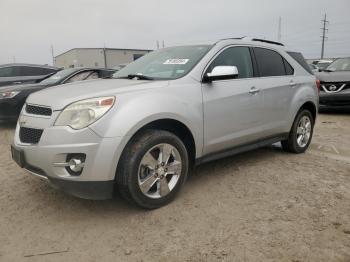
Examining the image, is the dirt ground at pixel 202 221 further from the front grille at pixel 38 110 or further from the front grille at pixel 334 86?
the front grille at pixel 334 86

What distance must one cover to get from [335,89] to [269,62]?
5273mm

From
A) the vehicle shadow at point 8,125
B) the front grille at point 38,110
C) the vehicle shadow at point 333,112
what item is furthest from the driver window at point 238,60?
the vehicle shadow at point 333,112

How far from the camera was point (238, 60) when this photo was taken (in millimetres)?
4254

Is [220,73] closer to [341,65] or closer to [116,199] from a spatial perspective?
[116,199]

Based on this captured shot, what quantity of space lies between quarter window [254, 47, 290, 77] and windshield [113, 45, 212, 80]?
34.8 inches

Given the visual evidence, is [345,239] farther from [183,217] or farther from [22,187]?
[22,187]

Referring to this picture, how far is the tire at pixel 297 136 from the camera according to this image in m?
5.11

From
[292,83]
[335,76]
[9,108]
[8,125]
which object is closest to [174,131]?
[292,83]

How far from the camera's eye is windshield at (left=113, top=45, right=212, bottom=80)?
3762mm

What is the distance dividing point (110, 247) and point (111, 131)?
91cm

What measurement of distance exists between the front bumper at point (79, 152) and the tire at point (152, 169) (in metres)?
0.13

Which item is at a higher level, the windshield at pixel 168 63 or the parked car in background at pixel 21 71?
the windshield at pixel 168 63

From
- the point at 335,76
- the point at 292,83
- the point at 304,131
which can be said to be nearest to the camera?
the point at 292,83

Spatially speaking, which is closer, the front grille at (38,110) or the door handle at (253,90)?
the front grille at (38,110)
